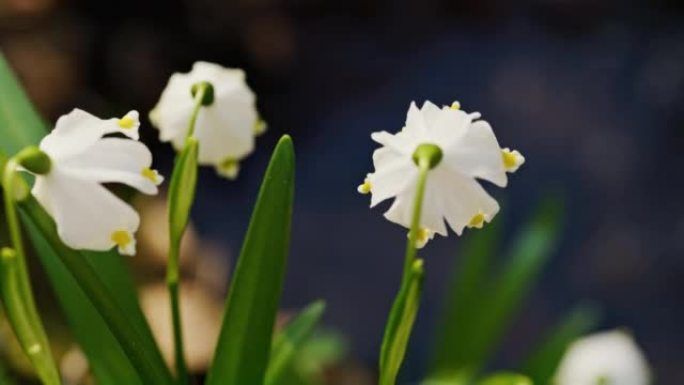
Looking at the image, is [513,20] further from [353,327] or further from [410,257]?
[410,257]

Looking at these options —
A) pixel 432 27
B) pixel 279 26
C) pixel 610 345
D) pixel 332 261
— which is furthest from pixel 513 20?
pixel 610 345

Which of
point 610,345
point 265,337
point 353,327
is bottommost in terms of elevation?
point 353,327

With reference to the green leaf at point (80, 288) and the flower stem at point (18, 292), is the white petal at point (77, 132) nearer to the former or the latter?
the flower stem at point (18, 292)

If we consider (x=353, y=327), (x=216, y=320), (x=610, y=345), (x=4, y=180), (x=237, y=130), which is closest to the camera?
(x=4, y=180)

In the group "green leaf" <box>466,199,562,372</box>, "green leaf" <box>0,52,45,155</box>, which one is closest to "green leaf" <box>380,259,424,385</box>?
"green leaf" <box>0,52,45,155</box>

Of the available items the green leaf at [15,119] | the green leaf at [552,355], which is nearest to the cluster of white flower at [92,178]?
the green leaf at [15,119]

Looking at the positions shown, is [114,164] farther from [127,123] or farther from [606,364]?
[606,364]

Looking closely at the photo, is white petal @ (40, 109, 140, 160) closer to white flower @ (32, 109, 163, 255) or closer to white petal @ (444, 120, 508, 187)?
white flower @ (32, 109, 163, 255)
